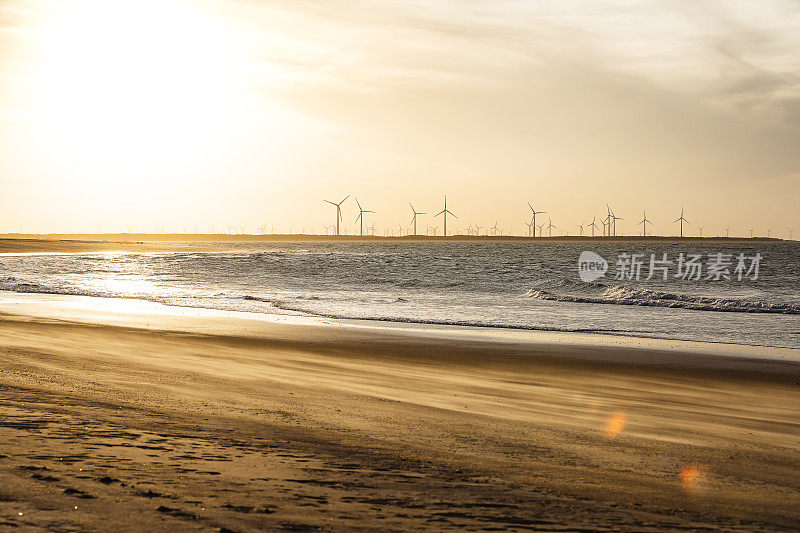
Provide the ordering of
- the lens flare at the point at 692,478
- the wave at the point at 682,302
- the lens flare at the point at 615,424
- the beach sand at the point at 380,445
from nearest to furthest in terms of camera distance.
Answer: the beach sand at the point at 380,445 < the lens flare at the point at 692,478 < the lens flare at the point at 615,424 < the wave at the point at 682,302

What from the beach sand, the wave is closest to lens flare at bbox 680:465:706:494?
the beach sand

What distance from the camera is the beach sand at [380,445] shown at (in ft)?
17.3

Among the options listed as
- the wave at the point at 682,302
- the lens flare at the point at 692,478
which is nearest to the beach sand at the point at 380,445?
the lens flare at the point at 692,478

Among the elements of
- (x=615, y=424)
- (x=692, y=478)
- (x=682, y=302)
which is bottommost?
(x=682, y=302)

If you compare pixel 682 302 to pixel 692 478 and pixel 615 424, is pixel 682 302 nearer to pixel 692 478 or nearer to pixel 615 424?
pixel 615 424

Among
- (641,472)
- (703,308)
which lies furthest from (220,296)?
(641,472)

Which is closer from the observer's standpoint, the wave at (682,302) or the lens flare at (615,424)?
the lens flare at (615,424)

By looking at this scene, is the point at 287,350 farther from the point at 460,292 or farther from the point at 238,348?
the point at 460,292

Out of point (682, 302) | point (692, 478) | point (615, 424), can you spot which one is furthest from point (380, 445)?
point (682, 302)

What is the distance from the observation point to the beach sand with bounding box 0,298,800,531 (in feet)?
17.3

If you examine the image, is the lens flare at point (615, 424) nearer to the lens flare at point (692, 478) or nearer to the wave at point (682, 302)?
the lens flare at point (692, 478)

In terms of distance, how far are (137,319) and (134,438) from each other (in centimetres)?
1898

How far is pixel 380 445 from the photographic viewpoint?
754 cm

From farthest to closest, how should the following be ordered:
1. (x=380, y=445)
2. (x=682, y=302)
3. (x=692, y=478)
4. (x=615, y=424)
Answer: (x=682, y=302)
(x=615, y=424)
(x=380, y=445)
(x=692, y=478)
